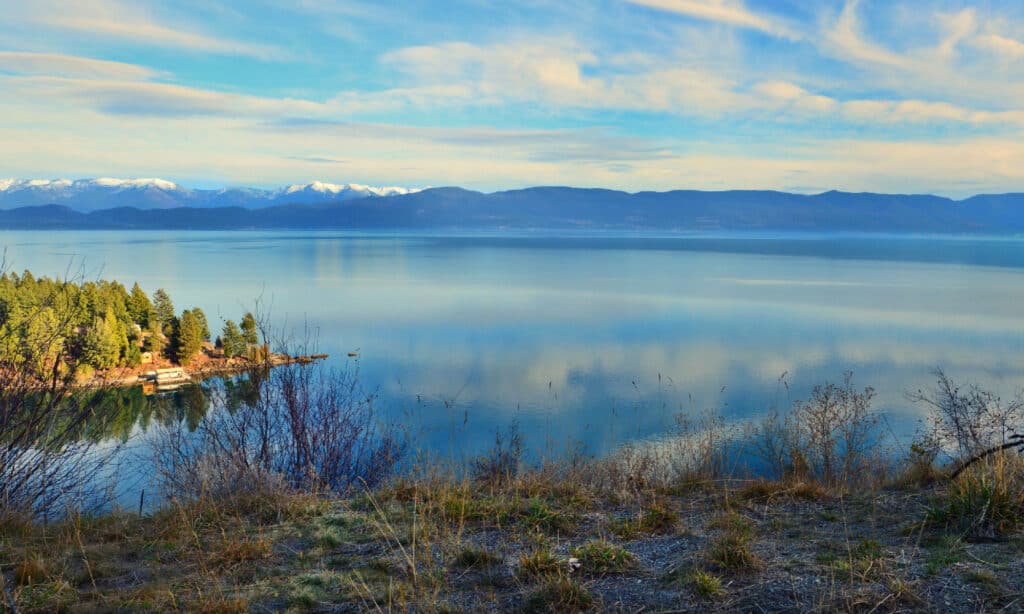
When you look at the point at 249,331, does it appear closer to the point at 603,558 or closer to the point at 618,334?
the point at 618,334

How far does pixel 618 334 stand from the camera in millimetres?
39062

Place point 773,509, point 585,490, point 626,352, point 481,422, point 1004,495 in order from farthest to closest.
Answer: point 626,352
point 481,422
point 585,490
point 773,509
point 1004,495

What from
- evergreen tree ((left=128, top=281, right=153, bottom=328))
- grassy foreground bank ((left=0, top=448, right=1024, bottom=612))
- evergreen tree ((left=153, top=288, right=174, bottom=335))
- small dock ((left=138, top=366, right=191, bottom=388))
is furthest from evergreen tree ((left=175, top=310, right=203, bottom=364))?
grassy foreground bank ((left=0, top=448, right=1024, bottom=612))

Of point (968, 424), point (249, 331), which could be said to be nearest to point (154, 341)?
point (249, 331)

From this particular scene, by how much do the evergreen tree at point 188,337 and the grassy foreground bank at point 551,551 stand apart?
136ft

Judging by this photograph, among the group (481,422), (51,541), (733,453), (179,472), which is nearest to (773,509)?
(51,541)

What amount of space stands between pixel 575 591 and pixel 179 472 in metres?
5.22

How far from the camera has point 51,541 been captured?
4.55 meters

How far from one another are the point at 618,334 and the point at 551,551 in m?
35.4

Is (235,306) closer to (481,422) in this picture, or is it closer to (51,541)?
(481,422)

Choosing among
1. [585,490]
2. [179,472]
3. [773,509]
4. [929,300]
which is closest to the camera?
[773,509]

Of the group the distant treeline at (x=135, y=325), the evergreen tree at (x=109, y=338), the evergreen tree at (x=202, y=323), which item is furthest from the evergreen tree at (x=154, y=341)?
the evergreen tree at (x=202, y=323)

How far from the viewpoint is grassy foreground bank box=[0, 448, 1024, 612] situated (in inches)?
134

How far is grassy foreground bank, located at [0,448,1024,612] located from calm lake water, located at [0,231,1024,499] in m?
2.86
